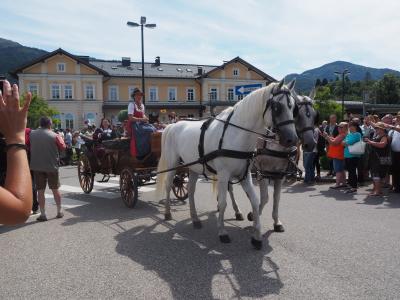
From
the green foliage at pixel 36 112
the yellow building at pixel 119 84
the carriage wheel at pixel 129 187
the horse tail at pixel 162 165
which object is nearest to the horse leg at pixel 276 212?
the horse tail at pixel 162 165

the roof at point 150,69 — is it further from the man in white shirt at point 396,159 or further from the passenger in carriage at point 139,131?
the man in white shirt at point 396,159

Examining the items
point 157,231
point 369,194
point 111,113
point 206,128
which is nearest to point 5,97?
point 206,128

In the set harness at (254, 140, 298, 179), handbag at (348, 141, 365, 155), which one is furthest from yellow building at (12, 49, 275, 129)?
harness at (254, 140, 298, 179)

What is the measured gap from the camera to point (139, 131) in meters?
8.12

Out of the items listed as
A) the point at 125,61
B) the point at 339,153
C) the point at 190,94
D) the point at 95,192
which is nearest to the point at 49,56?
the point at 125,61

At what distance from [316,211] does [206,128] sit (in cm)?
299

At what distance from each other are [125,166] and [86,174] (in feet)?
6.43

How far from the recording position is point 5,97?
5.31 feet

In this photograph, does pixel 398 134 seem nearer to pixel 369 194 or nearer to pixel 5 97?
pixel 369 194

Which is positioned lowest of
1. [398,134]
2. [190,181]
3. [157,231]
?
[157,231]

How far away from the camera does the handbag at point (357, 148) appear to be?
9789mm

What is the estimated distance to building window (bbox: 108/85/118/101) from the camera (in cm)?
5328

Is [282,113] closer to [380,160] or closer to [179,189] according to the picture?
[179,189]

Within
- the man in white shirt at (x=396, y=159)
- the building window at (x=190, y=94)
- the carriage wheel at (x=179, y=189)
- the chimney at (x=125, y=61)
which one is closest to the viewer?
the carriage wheel at (x=179, y=189)
